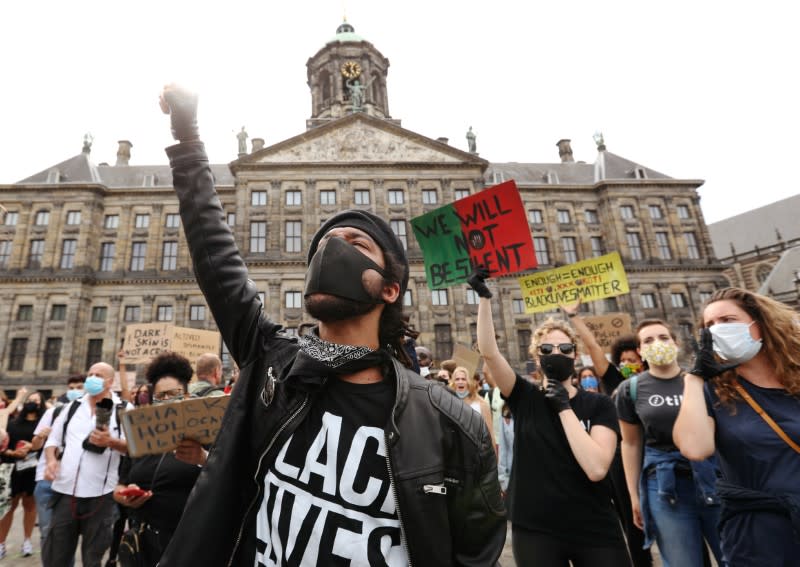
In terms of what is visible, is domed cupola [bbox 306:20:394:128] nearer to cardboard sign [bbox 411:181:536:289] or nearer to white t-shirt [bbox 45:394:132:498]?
cardboard sign [bbox 411:181:536:289]

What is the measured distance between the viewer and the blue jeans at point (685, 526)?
3.33 meters

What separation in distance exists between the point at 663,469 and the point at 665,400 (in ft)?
1.79

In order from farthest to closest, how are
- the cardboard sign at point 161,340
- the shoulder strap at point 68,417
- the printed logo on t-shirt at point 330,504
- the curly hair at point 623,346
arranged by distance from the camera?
the cardboard sign at point 161,340, the curly hair at point 623,346, the shoulder strap at point 68,417, the printed logo on t-shirt at point 330,504

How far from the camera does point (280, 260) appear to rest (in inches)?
1196

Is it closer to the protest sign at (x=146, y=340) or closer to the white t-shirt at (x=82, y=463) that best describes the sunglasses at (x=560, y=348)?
the white t-shirt at (x=82, y=463)

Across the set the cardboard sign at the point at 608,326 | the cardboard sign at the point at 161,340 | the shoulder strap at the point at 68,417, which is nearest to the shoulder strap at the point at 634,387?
the shoulder strap at the point at 68,417

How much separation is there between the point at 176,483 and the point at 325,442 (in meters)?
2.56

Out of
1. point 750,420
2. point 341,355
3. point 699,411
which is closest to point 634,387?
point 699,411

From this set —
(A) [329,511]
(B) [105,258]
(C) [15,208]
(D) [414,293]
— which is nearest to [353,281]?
(A) [329,511]

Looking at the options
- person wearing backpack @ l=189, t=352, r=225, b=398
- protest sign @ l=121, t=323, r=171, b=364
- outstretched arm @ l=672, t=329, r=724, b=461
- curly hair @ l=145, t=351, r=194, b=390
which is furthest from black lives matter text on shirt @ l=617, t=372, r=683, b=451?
protest sign @ l=121, t=323, r=171, b=364

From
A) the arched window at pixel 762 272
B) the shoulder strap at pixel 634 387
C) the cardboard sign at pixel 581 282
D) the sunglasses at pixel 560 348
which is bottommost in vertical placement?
the shoulder strap at pixel 634 387

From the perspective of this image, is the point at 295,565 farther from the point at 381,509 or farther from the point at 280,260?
the point at 280,260

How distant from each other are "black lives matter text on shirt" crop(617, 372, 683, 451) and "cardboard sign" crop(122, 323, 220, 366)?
9.17 meters

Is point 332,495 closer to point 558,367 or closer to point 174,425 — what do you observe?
point 174,425
